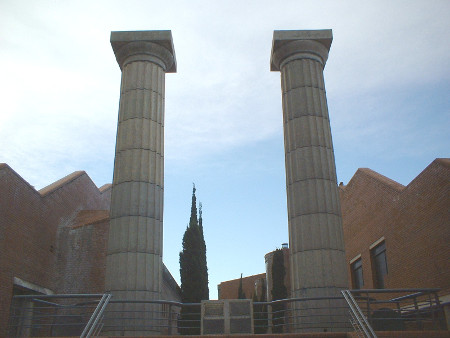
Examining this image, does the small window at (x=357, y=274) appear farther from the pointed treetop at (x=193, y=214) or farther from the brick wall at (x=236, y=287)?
the brick wall at (x=236, y=287)

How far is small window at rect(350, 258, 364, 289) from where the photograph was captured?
24188mm

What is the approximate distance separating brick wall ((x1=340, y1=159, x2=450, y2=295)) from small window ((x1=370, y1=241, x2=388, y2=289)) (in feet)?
0.79

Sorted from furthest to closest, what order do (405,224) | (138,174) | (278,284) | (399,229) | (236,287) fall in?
(236,287) < (278,284) < (399,229) < (405,224) < (138,174)

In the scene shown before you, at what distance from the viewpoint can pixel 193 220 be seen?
26.3m

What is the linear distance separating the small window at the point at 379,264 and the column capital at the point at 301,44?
8888mm

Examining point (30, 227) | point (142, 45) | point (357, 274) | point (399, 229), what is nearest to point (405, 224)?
point (399, 229)

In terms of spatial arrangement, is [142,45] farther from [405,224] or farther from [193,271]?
[193,271]

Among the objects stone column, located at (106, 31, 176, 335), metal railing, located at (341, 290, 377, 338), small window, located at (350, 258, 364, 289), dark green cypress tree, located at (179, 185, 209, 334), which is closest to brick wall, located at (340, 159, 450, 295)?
small window, located at (350, 258, 364, 289)

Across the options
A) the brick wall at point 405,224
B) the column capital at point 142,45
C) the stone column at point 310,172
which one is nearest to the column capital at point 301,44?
the stone column at point 310,172

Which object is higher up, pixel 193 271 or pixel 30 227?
pixel 30 227

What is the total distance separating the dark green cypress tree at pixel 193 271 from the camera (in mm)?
24016

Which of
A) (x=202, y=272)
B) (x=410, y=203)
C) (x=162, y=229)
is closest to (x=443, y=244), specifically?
(x=410, y=203)

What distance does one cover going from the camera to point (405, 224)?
18469 mm

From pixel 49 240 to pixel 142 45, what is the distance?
813cm
